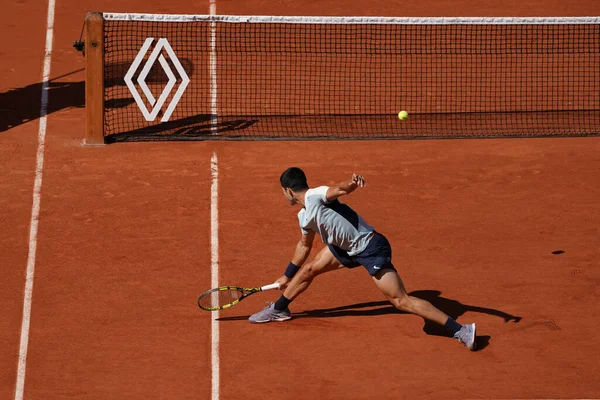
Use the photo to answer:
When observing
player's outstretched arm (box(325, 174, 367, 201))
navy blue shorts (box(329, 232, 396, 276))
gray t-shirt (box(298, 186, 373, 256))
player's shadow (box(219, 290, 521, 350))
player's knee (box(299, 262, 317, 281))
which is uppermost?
player's outstretched arm (box(325, 174, 367, 201))

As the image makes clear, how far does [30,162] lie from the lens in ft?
57.1

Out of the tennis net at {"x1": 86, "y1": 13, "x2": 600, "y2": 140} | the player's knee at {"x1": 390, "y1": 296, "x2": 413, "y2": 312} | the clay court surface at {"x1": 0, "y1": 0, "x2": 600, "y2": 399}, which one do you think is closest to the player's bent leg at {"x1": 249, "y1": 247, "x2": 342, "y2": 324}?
the clay court surface at {"x1": 0, "y1": 0, "x2": 600, "y2": 399}

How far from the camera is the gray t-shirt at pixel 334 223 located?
12250 mm

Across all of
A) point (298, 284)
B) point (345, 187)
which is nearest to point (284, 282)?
point (298, 284)

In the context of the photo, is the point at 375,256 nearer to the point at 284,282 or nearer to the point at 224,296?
the point at 284,282

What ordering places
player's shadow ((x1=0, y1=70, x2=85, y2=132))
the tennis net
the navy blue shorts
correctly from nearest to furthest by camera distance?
the navy blue shorts → the tennis net → player's shadow ((x1=0, y1=70, x2=85, y2=132))

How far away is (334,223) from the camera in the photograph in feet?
40.4

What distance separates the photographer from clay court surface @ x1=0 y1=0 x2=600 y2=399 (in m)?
12.5

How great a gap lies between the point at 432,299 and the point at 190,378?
10.9 feet

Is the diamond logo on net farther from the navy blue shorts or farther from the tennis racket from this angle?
the navy blue shorts

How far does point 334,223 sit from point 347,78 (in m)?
8.48

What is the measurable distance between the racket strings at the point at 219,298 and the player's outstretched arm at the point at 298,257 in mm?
607

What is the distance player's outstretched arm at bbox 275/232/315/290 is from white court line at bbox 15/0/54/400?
3080 mm

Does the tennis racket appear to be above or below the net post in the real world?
below
